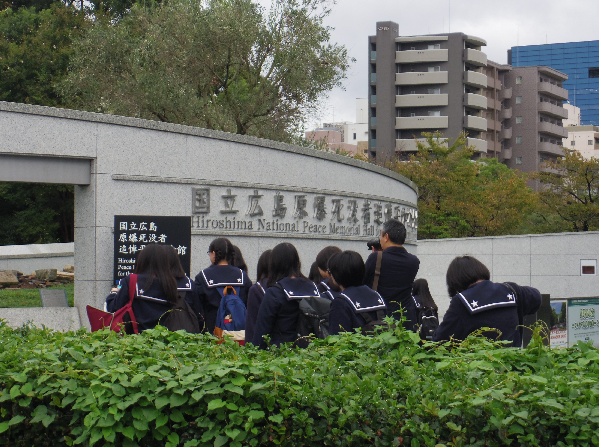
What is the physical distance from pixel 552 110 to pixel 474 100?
1225 cm

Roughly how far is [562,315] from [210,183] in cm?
524

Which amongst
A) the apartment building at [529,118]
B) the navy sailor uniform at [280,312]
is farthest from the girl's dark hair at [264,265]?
the apartment building at [529,118]

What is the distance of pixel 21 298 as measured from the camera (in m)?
14.1

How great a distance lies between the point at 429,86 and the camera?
236ft

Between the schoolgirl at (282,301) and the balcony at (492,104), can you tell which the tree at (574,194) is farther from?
the balcony at (492,104)

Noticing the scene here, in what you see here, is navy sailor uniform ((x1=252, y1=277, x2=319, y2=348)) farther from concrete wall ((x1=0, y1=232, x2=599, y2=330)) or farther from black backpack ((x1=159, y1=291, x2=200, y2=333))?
concrete wall ((x1=0, y1=232, x2=599, y2=330))

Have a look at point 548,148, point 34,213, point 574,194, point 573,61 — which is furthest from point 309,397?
point 573,61

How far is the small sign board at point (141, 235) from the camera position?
12.2 m

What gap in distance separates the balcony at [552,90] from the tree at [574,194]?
4564 cm

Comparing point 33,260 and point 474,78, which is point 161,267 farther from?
point 474,78

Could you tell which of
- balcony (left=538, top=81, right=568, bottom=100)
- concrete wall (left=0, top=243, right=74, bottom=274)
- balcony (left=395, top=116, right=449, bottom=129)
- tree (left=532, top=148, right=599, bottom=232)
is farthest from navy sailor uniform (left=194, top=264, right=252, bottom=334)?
balcony (left=538, top=81, right=568, bottom=100)

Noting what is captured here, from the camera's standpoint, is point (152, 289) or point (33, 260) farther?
point (33, 260)

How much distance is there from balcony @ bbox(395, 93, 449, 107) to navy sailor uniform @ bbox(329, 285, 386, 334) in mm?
66217

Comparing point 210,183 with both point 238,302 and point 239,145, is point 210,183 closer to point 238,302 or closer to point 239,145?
point 239,145
